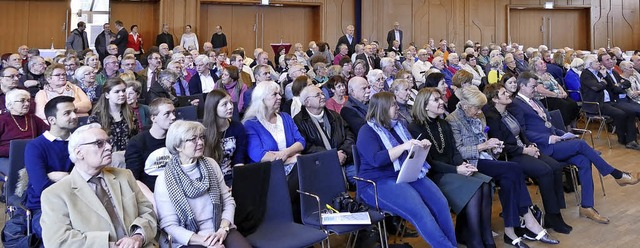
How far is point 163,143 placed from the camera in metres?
3.35

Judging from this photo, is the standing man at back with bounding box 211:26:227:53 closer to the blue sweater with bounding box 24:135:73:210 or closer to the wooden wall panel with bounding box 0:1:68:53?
the wooden wall panel with bounding box 0:1:68:53

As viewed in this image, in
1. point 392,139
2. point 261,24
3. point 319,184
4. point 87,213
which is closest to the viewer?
point 87,213

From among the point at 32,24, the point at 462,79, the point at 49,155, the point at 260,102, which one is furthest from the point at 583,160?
the point at 32,24

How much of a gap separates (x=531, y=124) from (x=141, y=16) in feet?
34.6

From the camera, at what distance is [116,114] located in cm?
391

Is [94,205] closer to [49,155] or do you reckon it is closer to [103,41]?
[49,155]

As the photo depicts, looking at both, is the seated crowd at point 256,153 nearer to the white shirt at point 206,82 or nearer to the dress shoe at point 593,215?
the dress shoe at point 593,215

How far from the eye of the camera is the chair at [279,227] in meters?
2.88

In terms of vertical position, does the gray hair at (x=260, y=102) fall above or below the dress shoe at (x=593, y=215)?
above

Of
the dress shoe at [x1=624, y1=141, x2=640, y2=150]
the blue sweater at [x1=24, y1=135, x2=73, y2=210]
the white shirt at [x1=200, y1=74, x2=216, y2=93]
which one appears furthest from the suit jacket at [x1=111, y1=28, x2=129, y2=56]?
the dress shoe at [x1=624, y1=141, x2=640, y2=150]

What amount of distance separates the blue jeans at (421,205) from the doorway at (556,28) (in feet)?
44.3

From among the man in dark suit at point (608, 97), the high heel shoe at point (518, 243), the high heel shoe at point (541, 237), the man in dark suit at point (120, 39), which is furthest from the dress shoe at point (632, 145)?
the man in dark suit at point (120, 39)

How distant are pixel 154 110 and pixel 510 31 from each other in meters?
14.1

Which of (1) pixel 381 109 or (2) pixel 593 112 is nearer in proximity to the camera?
(1) pixel 381 109
